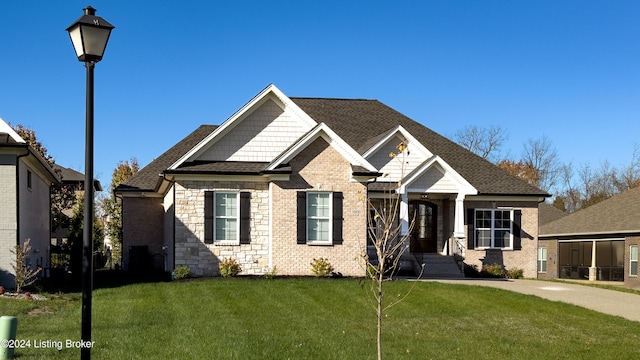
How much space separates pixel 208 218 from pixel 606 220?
72.3 ft

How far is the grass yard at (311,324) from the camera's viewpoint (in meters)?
11.5

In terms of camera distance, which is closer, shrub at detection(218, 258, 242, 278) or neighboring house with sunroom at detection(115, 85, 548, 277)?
shrub at detection(218, 258, 242, 278)

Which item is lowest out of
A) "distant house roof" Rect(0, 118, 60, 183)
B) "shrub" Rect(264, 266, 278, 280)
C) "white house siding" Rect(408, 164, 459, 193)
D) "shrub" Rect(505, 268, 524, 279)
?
"shrub" Rect(505, 268, 524, 279)

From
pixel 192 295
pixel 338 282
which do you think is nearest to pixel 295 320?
pixel 192 295

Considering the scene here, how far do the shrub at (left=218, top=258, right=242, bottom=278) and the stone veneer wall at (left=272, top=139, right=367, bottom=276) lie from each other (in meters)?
1.20

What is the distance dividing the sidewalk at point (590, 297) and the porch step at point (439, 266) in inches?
102

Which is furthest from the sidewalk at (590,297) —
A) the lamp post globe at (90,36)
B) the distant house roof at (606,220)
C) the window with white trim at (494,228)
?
the lamp post globe at (90,36)

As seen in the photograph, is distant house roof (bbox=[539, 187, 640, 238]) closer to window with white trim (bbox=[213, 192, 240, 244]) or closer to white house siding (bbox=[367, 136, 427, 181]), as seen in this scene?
white house siding (bbox=[367, 136, 427, 181])

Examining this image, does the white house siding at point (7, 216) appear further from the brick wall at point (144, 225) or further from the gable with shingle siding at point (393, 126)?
the gable with shingle siding at point (393, 126)

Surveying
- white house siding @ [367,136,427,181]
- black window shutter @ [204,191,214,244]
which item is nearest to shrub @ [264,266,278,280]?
black window shutter @ [204,191,214,244]

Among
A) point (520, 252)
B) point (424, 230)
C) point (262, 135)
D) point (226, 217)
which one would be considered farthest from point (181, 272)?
point (520, 252)

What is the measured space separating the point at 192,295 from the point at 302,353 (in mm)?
7324

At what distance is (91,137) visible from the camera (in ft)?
25.6

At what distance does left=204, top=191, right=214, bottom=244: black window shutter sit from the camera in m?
22.0
